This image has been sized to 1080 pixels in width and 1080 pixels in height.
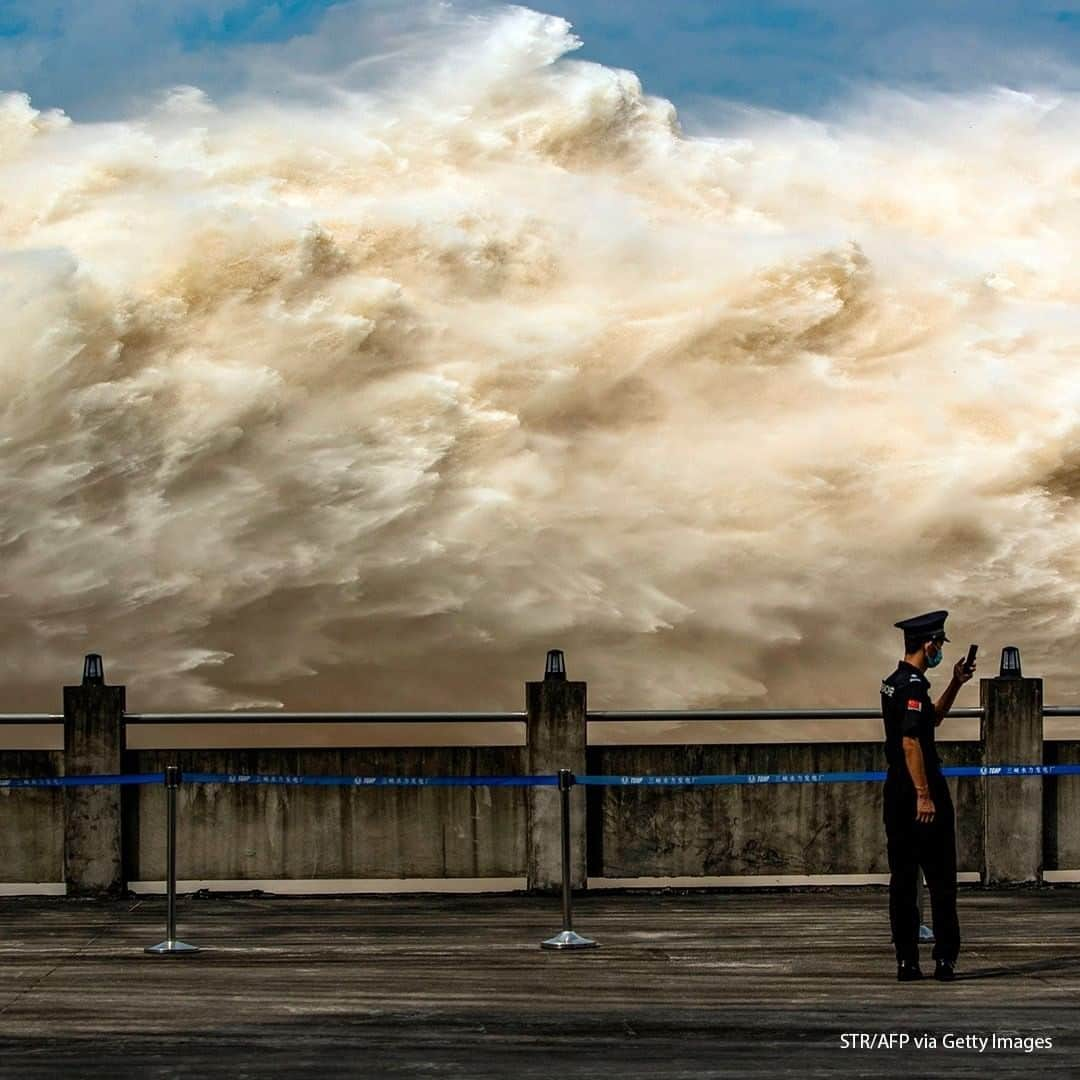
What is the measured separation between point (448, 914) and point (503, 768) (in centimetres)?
181

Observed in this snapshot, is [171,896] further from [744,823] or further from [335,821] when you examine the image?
[744,823]

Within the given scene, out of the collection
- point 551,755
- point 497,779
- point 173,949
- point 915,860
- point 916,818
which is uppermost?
point 551,755

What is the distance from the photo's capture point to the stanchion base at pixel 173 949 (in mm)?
14109

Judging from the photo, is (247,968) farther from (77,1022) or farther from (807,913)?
(807,913)

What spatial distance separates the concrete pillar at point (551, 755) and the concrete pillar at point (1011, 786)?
12.7ft

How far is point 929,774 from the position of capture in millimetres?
11789

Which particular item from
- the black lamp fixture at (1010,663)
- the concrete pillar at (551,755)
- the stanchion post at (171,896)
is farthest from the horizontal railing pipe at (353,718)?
the black lamp fixture at (1010,663)

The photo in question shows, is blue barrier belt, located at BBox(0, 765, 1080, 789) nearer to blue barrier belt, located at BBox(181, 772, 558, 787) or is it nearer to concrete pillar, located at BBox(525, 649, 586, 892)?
blue barrier belt, located at BBox(181, 772, 558, 787)

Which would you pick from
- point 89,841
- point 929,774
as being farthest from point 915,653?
point 89,841

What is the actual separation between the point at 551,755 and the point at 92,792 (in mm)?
4294

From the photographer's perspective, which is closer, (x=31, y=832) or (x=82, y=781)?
(x=82, y=781)

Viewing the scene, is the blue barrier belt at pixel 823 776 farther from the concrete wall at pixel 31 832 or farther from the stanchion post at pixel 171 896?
the concrete wall at pixel 31 832

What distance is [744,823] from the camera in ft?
58.7

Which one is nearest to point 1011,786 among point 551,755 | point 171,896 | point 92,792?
point 551,755
